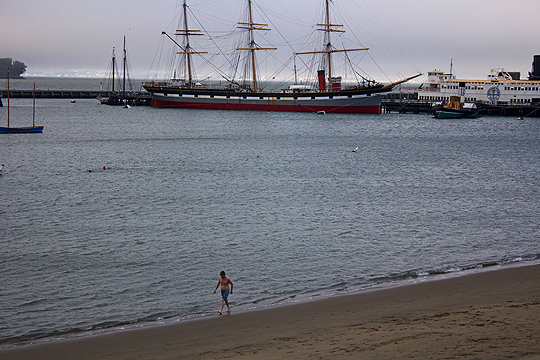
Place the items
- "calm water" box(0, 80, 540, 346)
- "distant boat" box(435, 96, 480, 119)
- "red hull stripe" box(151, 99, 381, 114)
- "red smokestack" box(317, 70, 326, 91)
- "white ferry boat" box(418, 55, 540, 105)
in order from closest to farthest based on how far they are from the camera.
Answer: "calm water" box(0, 80, 540, 346) < "distant boat" box(435, 96, 480, 119) < "red smokestack" box(317, 70, 326, 91) < "red hull stripe" box(151, 99, 381, 114) < "white ferry boat" box(418, 55, 540, 105)

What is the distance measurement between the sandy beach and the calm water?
1144 mm

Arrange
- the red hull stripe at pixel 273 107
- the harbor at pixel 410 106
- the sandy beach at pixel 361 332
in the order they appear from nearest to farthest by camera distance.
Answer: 1. the sandy beach at pixel 361 332
2. the red hull stripe at pixel 273 107
3. the harbor at pixel 410 106

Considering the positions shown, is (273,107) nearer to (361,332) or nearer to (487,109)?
(487,109)

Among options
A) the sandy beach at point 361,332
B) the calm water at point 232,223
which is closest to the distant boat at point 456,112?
the calm water at point 232,223

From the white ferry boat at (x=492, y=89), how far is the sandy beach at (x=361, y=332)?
96134 millimetres

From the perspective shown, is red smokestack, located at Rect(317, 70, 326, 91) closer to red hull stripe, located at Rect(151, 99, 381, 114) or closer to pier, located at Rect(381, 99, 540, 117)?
red hull stripe, located at Rect(151, 99, 381, 114)

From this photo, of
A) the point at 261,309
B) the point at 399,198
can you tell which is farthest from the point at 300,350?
the point at 399,198

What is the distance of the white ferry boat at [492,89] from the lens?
3952 inches

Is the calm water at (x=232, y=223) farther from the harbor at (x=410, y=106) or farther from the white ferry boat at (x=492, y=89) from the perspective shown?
the white ferry boat at (x=492, y=89)

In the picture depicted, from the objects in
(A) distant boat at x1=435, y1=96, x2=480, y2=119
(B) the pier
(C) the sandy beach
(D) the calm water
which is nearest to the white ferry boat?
(B) the pier

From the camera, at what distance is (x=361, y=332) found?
35.3 feet

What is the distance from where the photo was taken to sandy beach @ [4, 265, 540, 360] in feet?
30.9

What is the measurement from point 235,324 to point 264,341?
153cm

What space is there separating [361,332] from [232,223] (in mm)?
12657
